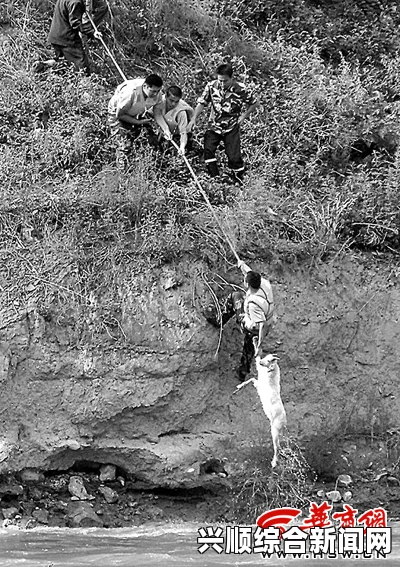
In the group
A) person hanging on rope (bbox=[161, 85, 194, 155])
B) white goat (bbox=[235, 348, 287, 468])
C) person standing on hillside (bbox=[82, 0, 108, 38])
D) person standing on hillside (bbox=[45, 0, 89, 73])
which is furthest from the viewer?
person standing on hillside (bbox=[82, 0, 108, 38])

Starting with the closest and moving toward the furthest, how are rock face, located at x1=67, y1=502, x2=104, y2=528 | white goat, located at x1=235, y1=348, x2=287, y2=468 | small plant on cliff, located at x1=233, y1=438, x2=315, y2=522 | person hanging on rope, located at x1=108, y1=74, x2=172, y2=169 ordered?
1. rock face, located at x1=67, y1=502, x2=104, y2=528
2. small plant on cliff, located at x1=233, y1=438, x2=315, y2=522
3. white goat, located at x1=235, y1=348, x2=287, y2=468
4. person hanging on rope, located at x1=108, y1=74, x2=172, y2=169

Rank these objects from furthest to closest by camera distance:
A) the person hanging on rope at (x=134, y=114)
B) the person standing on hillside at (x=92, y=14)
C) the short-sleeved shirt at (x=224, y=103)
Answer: the person standing on hillside at (x=92, y=14) → the short-sleeved shirt at (x=224, y=103) → the person hanging on rope at (x=134, y=114)

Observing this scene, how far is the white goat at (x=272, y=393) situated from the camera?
9922mm

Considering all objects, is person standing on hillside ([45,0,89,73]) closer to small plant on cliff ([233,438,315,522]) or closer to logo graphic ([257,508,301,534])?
small plant on cliff ([233,438,315,522])

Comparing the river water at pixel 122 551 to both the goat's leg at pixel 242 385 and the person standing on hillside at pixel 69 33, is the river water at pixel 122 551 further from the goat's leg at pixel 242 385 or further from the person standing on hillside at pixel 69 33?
the person standing on hillside at pixel 69 33

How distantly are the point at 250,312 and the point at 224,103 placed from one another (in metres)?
2.22

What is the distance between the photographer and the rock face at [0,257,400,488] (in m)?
9.72

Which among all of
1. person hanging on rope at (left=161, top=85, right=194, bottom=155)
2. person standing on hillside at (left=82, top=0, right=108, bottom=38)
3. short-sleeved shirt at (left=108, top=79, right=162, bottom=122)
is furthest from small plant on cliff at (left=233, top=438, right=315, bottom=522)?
person standing on hillside at (left=82, top=0, right=108, bottom=38)

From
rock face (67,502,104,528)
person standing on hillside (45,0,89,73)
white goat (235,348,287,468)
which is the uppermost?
person standing on hillside (45,0,89,73)

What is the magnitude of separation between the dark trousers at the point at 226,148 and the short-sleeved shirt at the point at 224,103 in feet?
0.17

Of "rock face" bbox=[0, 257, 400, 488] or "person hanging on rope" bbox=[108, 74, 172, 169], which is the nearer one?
"rock face" bbox=[0, 257, 400, 488]

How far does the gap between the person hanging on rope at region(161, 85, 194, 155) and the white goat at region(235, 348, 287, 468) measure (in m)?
2.07

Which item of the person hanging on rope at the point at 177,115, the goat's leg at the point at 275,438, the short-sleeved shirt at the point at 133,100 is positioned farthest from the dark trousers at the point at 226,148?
the goat's leg at the point at 275,438

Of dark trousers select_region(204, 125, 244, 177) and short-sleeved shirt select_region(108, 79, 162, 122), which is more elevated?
short-sleeved shirt select_region(108, 79, 162, 122)
